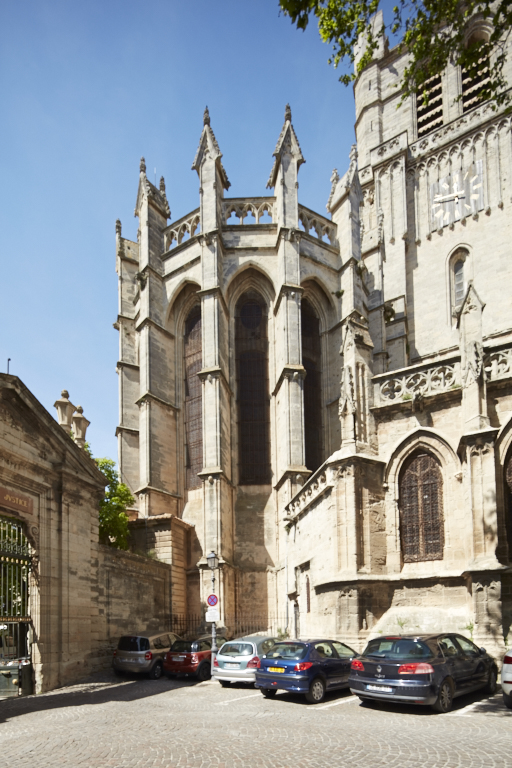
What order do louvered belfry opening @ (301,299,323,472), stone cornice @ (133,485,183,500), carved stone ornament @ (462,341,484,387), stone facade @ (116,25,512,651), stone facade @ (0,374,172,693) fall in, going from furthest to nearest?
louvered belfry opening @ (301,299,323,472), stone cornice @ (133,485,183,500), stone facade @ (116,25,512,651), stone facade @ (0,374,172,693), carved stone ornament @ (462,341,484,387)

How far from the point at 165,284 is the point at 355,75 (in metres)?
21.6

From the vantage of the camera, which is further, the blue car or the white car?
the blue car

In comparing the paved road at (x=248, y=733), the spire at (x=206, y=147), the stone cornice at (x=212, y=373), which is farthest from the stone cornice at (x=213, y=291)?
the paved road at (x=248, y=733)

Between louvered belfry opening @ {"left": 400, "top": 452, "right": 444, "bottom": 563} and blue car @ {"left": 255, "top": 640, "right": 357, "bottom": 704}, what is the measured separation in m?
4.10

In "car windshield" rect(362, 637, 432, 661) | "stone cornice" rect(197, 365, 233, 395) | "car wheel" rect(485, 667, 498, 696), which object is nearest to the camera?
"car windshield" rect(362, 637, 432, 661)

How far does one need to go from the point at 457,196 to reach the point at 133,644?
2343 cm

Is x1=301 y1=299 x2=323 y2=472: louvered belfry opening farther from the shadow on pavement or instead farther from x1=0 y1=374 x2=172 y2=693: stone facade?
the shadow on pavement

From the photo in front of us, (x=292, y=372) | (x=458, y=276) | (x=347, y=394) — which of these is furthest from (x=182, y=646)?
(x=458, y=276)

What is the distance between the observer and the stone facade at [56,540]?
15.6m

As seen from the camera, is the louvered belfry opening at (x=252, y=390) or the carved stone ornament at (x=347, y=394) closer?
the carved stone ornament at (x=347, y=394)

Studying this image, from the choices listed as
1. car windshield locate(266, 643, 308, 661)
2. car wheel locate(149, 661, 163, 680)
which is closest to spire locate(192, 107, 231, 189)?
car wheel locate(149, 661, 163, 680)

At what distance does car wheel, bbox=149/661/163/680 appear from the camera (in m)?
17.8

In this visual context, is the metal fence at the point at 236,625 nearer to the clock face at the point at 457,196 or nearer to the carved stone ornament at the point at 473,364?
the carved stone ornament at the point at 473,364

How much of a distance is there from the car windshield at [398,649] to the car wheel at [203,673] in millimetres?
7104
